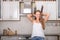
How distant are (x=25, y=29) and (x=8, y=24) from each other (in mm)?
589

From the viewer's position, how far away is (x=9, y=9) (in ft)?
18.4

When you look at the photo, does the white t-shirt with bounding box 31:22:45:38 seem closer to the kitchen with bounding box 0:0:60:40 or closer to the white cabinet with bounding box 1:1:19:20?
the kitchen with bounding box 0:0:60:40

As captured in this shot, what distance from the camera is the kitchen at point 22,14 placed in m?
5.59

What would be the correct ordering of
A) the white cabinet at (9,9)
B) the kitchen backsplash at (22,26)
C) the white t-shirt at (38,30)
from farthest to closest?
the kitchen backsplash at (22,26), the white cabinet at (9,9), the white t-shirt at (38,30)

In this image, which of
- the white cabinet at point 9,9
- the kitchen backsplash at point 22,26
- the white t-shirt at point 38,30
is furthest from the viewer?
the kitchen backsplash at point 22,26

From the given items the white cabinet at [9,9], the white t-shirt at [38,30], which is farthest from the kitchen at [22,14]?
the white t-shirt at [38,30]

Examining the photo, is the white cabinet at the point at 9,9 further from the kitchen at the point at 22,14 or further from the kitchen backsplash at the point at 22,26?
the kitchen backsplash at the point at 22,26

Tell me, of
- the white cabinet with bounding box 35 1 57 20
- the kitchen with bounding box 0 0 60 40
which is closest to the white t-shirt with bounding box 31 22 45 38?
the kitchen with bounding box 0 0 60 40

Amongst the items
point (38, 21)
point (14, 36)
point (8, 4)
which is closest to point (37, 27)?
point (38, 21)

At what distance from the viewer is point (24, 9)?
5.65 m

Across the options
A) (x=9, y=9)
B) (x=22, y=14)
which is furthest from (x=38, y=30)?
(x=9, y=9)

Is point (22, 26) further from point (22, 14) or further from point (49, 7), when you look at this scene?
point (49, 7)

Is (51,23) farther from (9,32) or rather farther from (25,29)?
(9,32)

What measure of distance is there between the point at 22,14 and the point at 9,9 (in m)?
0.45
